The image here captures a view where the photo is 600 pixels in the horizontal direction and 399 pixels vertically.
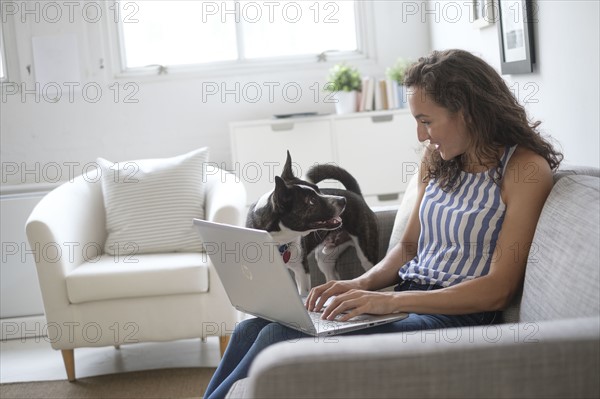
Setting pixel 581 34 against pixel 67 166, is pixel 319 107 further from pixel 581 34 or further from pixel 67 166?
pixel 581 34

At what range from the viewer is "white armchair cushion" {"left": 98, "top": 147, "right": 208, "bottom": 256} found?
3.55 meters

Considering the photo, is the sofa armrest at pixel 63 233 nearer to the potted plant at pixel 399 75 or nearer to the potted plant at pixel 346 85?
the potted plant at pixel 346 85

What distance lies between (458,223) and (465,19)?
2.22 meters

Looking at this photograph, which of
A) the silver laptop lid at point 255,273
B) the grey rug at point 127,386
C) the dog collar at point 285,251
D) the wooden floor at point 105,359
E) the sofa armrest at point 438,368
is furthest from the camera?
the wooden floor at point 105,359

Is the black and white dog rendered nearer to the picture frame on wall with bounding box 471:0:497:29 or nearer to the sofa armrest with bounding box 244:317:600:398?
the sofa armrest with bounding box 244:317:600:398

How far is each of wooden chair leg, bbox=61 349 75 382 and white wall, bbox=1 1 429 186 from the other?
5.06 feet

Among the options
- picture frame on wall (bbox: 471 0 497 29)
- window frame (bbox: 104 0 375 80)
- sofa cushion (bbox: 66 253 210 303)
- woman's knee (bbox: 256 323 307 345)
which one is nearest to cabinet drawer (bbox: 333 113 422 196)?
window frame (bbox: 104 0 375 80)

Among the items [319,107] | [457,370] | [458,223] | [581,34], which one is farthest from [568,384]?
[319,107]

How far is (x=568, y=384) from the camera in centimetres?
124

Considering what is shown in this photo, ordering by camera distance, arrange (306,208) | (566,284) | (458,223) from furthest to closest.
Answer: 1. (306,208)
2. (458,223)
3. (566,284)

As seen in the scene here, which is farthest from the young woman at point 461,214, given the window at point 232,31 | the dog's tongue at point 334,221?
the window at point 232,31

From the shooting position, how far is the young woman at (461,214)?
1752 millimetres

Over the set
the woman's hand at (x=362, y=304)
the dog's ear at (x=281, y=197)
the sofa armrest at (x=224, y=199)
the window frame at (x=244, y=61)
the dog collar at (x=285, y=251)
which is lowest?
the woman's hand at (x=362, y=304)

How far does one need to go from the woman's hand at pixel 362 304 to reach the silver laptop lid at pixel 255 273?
100mm
